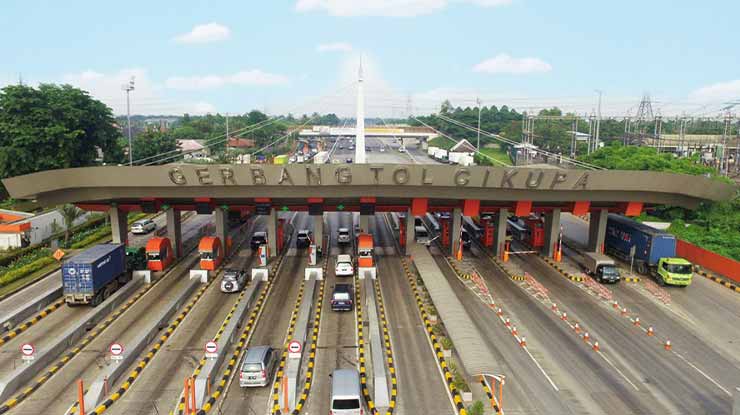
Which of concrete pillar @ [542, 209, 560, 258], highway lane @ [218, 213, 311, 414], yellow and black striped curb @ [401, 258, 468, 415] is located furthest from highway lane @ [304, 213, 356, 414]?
concrete pillar @ [542, 209, 560, 258]

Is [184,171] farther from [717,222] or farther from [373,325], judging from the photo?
[717,222]

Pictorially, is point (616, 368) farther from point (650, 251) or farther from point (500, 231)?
point (500, 231)

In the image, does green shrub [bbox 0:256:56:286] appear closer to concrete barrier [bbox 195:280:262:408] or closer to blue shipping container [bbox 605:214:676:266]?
concrete barrier [bbox 195:280:262:408]

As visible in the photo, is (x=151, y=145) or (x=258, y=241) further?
(x=151, y=145)

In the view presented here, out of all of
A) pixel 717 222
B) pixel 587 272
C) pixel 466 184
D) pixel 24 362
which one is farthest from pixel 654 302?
pixel 24 362

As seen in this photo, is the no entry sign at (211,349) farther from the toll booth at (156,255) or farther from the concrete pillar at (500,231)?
the concrete pillar at (500,231)

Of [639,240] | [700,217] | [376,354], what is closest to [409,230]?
[639,240]

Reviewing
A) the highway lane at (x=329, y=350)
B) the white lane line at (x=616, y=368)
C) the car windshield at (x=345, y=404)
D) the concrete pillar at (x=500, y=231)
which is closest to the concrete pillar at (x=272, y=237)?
the highway lane at (x=329, y=350)

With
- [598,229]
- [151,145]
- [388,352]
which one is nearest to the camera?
[388,352]
